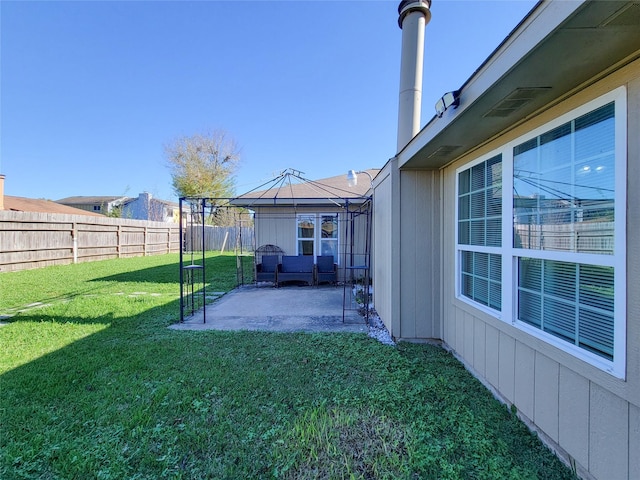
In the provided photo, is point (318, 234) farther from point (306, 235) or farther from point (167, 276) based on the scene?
point (167, 276)

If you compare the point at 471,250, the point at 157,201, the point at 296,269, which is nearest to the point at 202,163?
the point at 157,201

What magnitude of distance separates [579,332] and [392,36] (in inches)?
316

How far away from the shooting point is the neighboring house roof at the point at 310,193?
7.96 metres

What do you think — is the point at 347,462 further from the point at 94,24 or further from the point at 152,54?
the point at 152,54

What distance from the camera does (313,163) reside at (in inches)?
820

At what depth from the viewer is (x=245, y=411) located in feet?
8.10

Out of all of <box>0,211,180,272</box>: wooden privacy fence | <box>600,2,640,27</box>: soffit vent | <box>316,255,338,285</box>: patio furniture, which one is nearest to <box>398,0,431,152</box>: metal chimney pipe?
<box>600,2,640,27</box>: soffit vent

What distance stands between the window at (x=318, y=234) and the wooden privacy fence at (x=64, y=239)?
917 centimetres

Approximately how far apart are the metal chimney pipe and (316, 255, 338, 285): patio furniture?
4.11 metres

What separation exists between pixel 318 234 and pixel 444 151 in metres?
6.07

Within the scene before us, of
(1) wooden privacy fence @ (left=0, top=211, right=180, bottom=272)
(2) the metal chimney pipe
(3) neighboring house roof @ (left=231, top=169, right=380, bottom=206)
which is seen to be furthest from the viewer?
(1) wooden privacy fence @ (left=0, top=211, right=180, bottom=272)

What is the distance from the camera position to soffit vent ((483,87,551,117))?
1.85 meters

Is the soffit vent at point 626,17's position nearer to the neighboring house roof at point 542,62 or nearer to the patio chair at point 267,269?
the neighboring house roof at point 542,62

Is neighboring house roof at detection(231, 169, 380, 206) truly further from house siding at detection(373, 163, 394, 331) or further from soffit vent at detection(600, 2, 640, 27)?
soffit vent at detection(600, 2, 640, 27)
